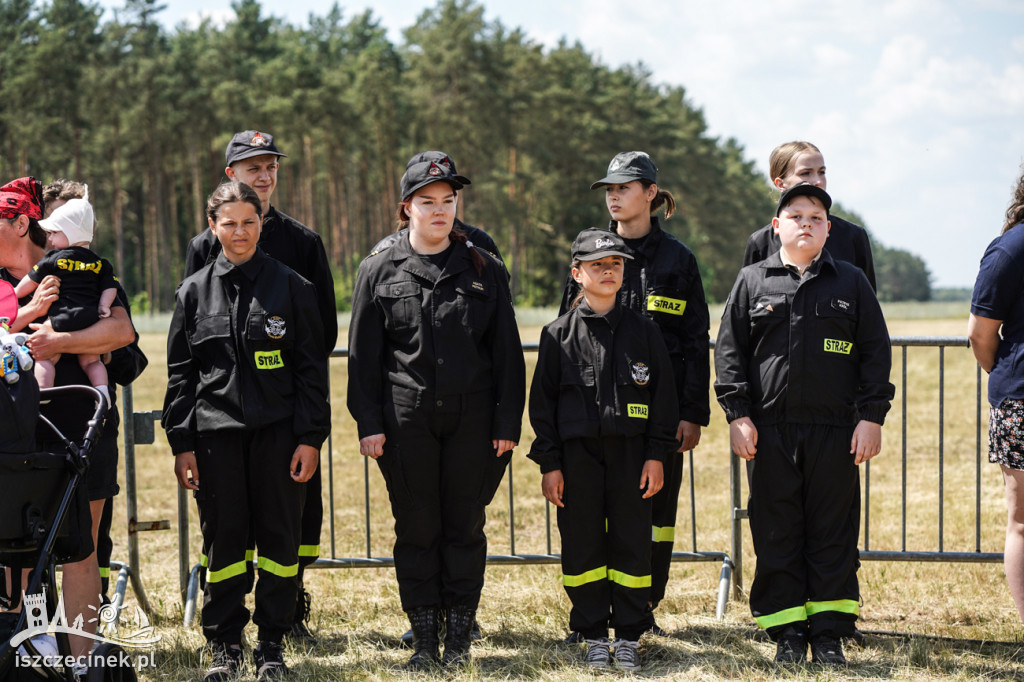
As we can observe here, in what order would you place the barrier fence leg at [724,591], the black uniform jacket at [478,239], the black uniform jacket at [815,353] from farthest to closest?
the barrier fence leg at [724,591]
the black uniform jacket at [478,239]
the black uniform jacket at [815,353]

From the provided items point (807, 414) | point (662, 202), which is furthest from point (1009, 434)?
point (662, 202)

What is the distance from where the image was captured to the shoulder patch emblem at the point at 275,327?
13.7 ft

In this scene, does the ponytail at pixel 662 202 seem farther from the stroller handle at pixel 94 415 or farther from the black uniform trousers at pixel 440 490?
the stroller handle at pixel 94 415

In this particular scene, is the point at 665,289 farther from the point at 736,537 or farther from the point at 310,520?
the point at 310,520

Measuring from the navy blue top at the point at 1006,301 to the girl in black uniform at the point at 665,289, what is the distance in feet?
4.03

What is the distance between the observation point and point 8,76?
39125 mm

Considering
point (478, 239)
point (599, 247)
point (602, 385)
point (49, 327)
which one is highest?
point (478, 239)

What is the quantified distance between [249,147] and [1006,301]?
361 cm

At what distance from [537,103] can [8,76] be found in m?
22.9

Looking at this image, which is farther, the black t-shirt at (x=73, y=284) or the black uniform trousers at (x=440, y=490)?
the black uniform trousers at (x=440, y=490)

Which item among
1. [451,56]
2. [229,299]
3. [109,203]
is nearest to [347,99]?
[451,56]

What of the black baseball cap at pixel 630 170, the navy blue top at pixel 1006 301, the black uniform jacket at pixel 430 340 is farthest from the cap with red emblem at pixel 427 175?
the navy blue top at pixel 1006 301

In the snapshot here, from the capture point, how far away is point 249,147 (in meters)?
4.89
